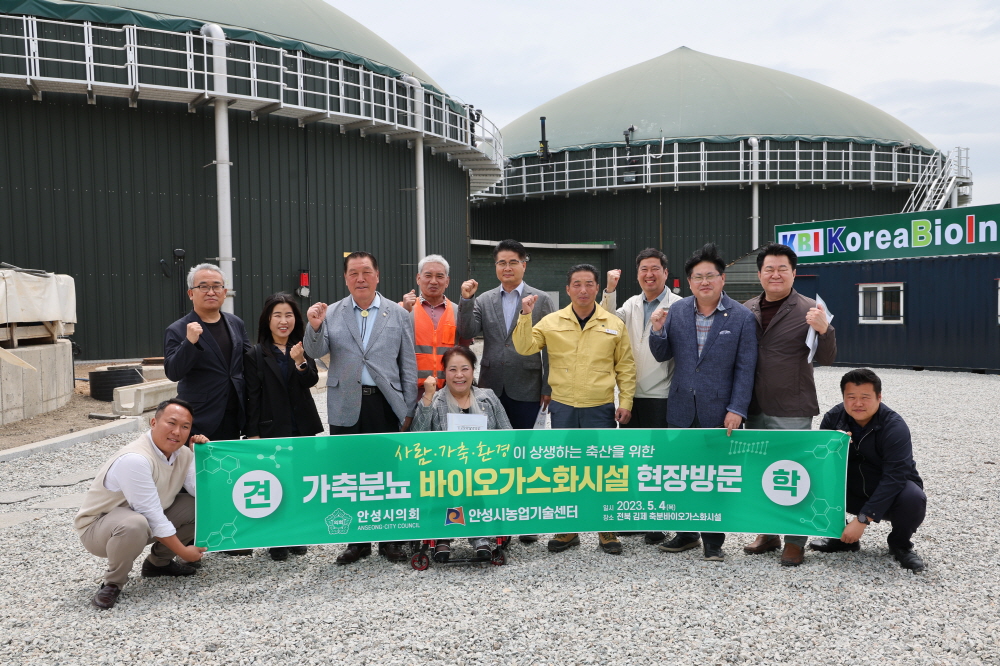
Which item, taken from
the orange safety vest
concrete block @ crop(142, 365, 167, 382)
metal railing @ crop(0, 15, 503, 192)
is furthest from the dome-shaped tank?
the orange safety vest

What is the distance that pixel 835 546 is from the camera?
5148 millimetres

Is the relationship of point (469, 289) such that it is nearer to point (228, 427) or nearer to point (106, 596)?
point (228, 427)

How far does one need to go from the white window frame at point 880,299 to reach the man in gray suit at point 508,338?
50.5 ft

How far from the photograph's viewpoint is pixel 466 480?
4.94 m

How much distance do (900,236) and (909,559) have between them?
1563 centimetres

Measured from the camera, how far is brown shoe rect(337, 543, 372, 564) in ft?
16.3

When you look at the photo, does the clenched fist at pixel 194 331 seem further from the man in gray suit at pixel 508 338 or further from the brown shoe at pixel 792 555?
the brown shoe at pixel 792 555

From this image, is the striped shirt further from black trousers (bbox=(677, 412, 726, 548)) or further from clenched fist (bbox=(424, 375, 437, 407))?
clenched fist (bbox=(424, 375, 437, 407))

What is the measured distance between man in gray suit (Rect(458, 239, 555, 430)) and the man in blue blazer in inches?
39.5

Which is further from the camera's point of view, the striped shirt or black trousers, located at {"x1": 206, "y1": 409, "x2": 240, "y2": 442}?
black trousers, located at {"x1": 206, "y1": 409, "x2": 240, "y2": 442}

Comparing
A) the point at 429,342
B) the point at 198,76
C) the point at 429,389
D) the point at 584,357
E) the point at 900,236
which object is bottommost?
the point at 429,389

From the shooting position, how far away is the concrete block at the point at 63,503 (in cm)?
657

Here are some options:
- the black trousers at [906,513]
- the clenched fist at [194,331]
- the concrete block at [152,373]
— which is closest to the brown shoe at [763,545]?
the black trousers at [906,513]

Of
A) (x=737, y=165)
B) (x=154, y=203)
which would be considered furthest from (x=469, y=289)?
(x=737, y=165)
